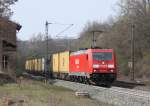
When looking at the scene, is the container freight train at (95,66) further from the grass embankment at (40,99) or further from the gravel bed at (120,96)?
the grass embankment at (40,99)

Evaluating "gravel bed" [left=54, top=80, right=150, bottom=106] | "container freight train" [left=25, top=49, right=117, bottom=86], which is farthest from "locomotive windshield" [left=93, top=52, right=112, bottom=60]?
"gravel bed" [left=54, top=80, right=150, bottom=106]

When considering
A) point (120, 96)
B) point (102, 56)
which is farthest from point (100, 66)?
point (120, 96)

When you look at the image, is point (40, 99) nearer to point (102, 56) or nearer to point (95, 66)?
point (95, 66)

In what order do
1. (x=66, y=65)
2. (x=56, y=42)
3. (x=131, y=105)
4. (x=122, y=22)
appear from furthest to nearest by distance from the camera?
(x=56, y=42) < (x=122, y=22) < (x=66, y=65) < (x=131, y=105)

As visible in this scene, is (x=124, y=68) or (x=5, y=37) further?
(x=124, y=68)

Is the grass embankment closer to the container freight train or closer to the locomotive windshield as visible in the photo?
the container freight train

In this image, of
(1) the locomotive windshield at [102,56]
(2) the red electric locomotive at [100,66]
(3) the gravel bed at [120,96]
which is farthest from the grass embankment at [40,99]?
(1) the locomotive windshield at [102,56]

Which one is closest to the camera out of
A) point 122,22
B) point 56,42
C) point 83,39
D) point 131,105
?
point 131,105

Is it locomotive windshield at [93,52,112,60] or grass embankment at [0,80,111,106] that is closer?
grass embankment at [0,80,111,106]

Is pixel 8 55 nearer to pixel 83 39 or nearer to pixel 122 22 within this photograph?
pixel 122 22

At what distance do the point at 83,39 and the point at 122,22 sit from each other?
1468 inches

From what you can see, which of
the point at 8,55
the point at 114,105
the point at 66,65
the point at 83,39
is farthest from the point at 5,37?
the point at 83,39

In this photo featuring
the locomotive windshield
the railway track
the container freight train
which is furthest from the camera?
the locomotive windshield

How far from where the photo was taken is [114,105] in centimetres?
2523
